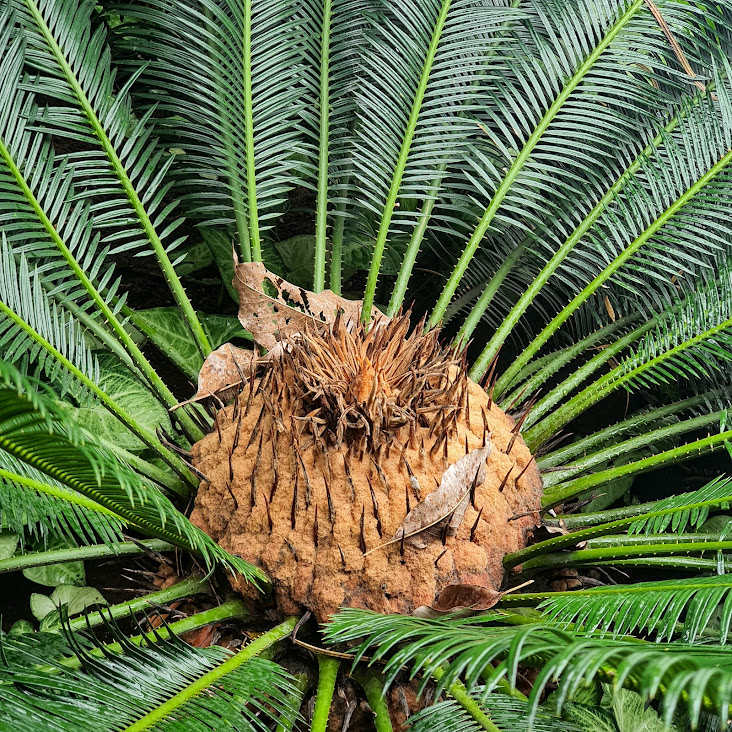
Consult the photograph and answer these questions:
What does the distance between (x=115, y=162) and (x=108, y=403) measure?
56 cm

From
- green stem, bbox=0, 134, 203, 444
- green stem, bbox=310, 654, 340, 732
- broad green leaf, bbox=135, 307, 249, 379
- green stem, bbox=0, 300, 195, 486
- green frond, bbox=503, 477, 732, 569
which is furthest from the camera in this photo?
broad green leaf, bbox=135, 307, 249, 379

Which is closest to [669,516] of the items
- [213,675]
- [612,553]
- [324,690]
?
[612,553]

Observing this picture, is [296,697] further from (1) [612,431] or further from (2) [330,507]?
(1) [612,431]

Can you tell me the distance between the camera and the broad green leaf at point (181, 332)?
1881 millimetres

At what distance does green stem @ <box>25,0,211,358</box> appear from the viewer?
5.34 ft

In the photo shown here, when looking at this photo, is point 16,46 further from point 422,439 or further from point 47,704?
point 47,704

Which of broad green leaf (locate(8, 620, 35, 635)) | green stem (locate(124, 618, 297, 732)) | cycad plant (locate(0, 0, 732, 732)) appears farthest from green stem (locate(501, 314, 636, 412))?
broad green leaf (locate(8, 620, 35, 635))

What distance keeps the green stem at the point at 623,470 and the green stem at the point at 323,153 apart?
2.38ft

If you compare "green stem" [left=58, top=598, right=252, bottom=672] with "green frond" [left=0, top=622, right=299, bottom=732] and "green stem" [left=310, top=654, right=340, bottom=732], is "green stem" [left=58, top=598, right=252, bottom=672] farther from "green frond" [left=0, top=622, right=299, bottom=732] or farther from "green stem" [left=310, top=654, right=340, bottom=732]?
"green stem" [left=310, top=654, right=340, bottom=732]

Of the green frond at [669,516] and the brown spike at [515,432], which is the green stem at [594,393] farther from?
the green frond at [669,516]

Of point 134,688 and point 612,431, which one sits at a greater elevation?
point 612,431

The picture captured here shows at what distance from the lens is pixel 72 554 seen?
1.39 meters

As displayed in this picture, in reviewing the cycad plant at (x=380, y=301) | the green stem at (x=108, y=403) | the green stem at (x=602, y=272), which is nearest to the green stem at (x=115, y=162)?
the cycad plant at (x=380, y=301)

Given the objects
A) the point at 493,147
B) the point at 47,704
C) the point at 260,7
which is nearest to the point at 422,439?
the point at 47,704
